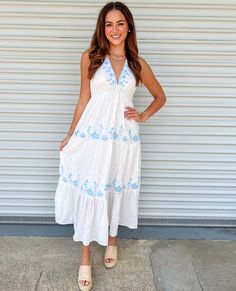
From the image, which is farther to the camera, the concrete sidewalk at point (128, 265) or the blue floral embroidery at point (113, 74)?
the concrete sidewalk at point (128, 265)

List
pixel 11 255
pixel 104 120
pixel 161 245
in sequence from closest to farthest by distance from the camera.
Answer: pixel 104 120
pixel 11 255
pixel 161 245

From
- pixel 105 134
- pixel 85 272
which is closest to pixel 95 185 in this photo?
pixel 105 134

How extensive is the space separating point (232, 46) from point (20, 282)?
8.16 feet

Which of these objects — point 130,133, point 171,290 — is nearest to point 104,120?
point 130,133

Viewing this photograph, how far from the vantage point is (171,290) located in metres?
2.58

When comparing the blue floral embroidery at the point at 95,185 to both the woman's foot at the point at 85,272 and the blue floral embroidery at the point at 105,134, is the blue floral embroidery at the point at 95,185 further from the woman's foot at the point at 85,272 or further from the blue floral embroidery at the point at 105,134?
the woman's foot at the point at 85,272

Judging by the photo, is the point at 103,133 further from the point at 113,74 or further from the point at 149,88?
the point at 149,88

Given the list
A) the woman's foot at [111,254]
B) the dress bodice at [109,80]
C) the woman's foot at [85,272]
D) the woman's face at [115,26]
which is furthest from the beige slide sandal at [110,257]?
the woman's face at [115,26]

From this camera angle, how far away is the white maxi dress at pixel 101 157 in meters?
2.50

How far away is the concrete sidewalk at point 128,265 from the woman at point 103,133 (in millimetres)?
189

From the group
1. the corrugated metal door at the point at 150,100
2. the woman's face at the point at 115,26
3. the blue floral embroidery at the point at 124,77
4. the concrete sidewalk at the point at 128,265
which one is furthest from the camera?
the corrugated metal door at the point at 150,100

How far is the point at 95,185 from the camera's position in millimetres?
2525

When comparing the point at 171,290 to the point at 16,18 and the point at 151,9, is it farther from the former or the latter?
the point at 16,18

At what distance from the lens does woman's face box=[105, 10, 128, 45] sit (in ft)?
7.76
